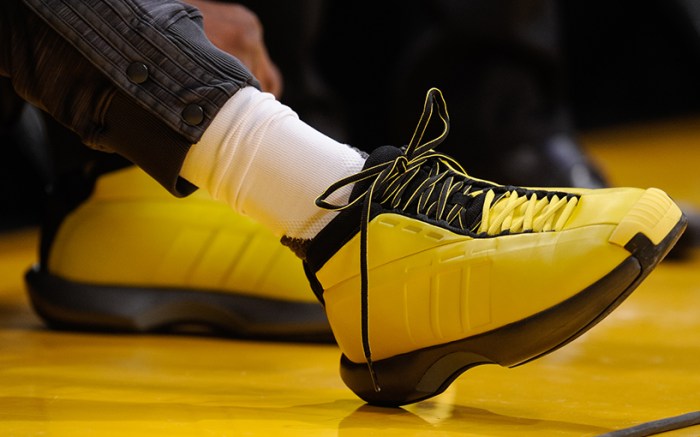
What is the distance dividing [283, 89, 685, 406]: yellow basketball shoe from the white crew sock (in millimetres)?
16

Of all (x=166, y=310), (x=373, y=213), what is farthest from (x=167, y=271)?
(x=373, y=213)

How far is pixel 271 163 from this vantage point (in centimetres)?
69

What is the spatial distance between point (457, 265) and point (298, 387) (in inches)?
7.1

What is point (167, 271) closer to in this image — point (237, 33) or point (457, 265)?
point (237, 33)


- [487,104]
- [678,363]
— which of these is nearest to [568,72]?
[487,104]

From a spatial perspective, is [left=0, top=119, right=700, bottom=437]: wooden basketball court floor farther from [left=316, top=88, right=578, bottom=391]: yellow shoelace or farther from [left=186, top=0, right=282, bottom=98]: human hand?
[left=186, top=0, right=282, bottom=98]: human hand

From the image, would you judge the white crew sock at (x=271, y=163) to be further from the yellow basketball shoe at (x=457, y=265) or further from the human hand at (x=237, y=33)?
the human hand at (x=237, y=33)

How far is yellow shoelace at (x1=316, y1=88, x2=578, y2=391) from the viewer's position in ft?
2.21

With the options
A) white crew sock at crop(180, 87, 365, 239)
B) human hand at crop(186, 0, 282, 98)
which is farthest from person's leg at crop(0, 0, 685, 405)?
human hand at crop(186, 0, 282, 98)

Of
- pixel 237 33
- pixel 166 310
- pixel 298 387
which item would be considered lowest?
pixel 166 310

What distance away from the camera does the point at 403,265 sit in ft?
2.24

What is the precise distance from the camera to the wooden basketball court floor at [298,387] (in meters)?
0.66

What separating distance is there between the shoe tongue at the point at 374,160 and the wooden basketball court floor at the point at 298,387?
15 cm

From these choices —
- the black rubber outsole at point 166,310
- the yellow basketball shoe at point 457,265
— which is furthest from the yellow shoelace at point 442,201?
the black rubber outsole at point 166,310
